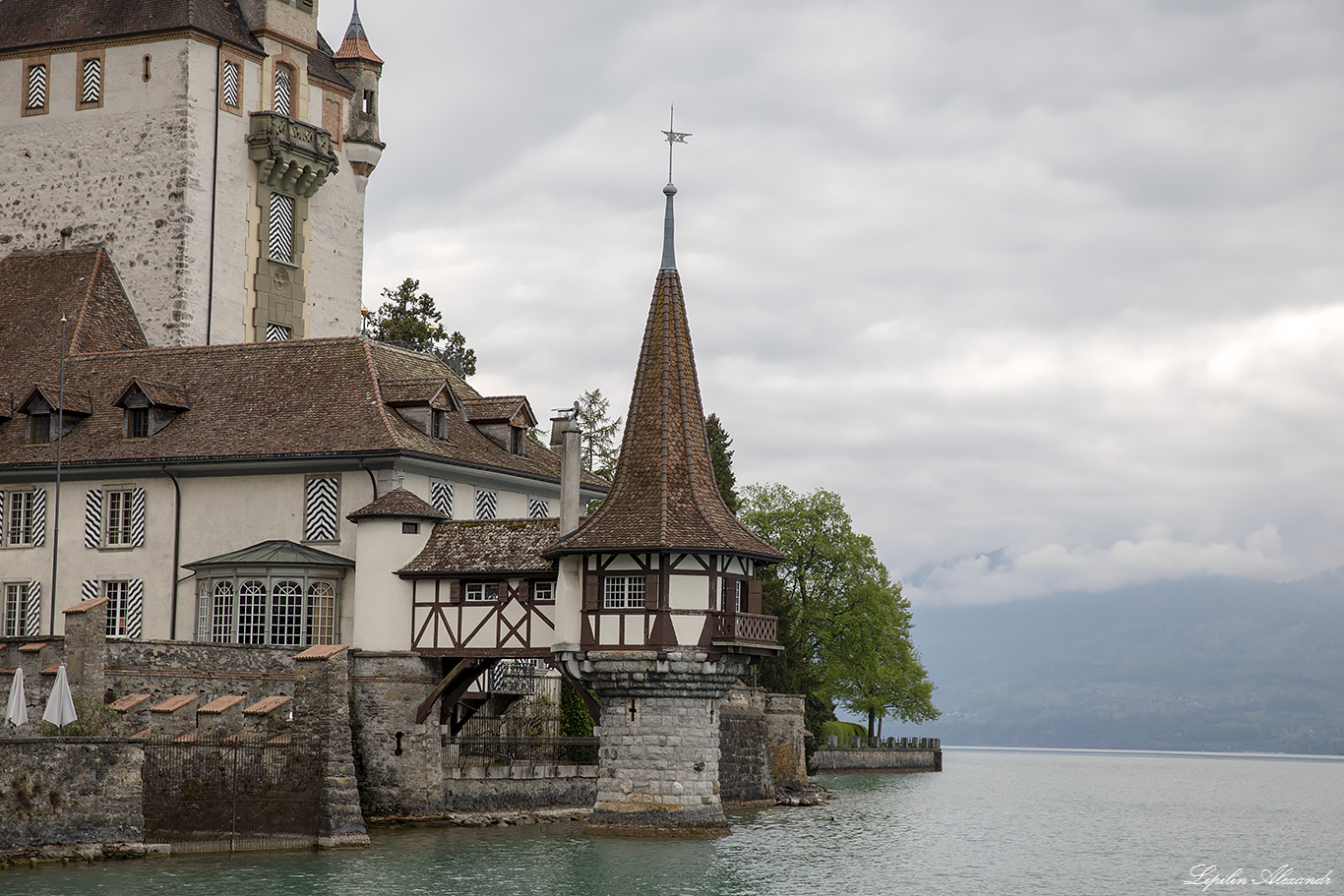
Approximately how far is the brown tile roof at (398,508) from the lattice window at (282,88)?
21.3 metres

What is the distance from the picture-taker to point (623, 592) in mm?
43219

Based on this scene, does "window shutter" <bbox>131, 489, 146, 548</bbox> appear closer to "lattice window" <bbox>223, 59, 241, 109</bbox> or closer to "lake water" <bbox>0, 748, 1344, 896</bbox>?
"lake water" <bbox>0, 748, 1344, 896</bbox>

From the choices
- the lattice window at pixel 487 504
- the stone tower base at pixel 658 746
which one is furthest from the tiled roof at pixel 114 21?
the stone tower base at pixel 658 746

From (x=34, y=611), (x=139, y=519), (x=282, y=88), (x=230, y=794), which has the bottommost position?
(x=230, y=794)

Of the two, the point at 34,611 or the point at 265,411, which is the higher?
the point at 265,411

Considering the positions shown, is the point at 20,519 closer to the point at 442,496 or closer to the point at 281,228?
the point at 442,496

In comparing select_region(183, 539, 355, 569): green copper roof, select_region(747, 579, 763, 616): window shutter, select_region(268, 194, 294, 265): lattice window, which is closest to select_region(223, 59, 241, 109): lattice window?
select_region(268, 194, 294, 265): lattice window

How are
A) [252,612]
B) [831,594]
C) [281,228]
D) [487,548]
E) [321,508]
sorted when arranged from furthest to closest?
1. [831,594]
2. [281,228]
3. [321,508]
4. [252,612]
5. [487,548]

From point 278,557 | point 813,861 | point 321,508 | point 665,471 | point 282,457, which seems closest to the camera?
point 813,861

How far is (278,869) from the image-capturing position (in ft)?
117

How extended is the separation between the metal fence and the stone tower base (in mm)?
7107

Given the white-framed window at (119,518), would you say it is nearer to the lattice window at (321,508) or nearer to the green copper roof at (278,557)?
the green copper roof at (278,557)

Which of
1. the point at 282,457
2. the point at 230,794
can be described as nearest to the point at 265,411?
the point at 282,457

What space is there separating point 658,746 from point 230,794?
32.8ft
